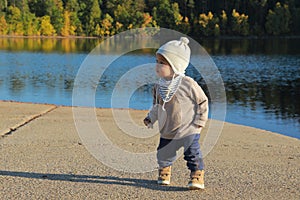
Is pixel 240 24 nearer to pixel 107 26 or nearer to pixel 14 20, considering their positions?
pixel 107 26

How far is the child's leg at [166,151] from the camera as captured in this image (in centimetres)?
475

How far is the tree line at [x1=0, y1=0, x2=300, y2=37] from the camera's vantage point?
94875mm

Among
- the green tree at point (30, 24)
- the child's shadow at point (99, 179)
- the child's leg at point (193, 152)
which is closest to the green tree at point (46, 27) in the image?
the green tree at point (30, 24)

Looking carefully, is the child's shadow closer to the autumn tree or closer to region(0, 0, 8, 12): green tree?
the autumn tree

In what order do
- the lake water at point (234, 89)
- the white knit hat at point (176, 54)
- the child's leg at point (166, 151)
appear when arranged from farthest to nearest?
the lake water at point (234, 89) → the child's leg at point (166, 151) → the white knit hat at point (176, 54)

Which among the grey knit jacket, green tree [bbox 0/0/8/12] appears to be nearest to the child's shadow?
the grey knit jacket

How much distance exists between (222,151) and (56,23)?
318 ft

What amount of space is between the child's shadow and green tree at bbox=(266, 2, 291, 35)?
9428 centimetres

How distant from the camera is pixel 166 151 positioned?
4801 millimetres

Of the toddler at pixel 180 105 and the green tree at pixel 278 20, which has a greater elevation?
the toddler at pixel 180 105

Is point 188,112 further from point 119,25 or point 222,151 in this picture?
point 119,25

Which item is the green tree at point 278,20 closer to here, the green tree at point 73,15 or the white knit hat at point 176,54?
the green tree at point 73,15

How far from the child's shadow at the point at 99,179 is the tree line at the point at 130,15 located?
84704 millimetres

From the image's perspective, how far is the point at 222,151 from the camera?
6.82m
